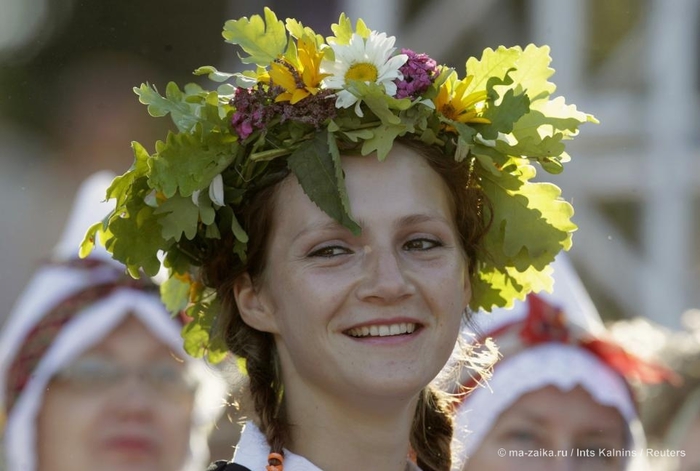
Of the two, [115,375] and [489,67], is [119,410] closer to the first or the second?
[115,375]

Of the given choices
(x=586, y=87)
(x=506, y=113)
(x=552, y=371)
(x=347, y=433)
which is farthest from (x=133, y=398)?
(x=586, y=87)

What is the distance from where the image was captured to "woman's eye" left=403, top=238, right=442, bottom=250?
307 cm

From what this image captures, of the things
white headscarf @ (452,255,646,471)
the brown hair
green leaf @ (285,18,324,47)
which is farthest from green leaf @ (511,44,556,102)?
white headscarf @ (452,255,646,471)

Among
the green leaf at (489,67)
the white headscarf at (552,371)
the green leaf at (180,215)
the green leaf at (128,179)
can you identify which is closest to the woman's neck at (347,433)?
the green leaf at (180,215)

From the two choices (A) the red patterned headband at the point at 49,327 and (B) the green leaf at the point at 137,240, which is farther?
(A) the red patterned headband at the point at 49,327

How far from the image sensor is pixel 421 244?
3096 millimetres

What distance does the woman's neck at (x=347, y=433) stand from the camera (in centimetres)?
304

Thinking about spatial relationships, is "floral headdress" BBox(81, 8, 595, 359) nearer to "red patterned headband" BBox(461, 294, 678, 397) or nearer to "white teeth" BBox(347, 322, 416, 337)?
"white teeth" BBox(347, 322, 416, 337)

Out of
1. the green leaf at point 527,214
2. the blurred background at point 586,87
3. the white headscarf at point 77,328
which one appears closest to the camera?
the green leaf at point 527,214

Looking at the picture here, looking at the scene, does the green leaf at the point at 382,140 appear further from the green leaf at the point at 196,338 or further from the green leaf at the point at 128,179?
the green leaf at the point at 196,338

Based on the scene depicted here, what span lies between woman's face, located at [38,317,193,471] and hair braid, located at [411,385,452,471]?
169cm

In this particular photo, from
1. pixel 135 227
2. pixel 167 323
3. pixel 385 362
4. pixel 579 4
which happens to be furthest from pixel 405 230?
pixel 579 4

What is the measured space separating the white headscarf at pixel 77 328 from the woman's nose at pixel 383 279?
205 cm

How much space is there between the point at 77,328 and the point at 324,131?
7.44 feet
